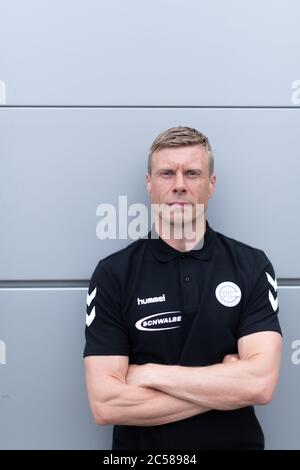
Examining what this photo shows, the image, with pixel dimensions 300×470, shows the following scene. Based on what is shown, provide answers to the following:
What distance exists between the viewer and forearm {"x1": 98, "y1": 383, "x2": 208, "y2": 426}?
4.94 ft

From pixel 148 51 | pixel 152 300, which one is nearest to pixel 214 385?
pixel 152 300

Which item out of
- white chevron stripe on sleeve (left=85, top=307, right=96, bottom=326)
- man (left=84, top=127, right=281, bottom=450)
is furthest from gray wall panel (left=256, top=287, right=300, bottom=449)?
white chevron stripe on sleeve (left=85, top=307, right=96, bottom=326)

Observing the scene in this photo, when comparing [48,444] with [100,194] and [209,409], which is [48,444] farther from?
[100,194]

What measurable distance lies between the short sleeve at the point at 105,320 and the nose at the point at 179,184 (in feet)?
1.12

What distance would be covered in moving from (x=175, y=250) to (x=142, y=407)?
0.51 m

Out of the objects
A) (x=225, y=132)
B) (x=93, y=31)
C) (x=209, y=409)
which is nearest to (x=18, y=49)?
(x=93, y=31)

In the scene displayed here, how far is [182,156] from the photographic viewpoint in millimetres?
1647

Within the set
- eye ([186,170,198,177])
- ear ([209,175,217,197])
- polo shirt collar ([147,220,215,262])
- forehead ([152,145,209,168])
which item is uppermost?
forehead ([152,145,209,168])

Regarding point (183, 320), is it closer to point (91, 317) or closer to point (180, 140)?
point (91, 317)

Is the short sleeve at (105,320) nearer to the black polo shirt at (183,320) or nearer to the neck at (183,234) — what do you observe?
the black polo shirt at (183,320)

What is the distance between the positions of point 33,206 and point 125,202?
0.33 metres

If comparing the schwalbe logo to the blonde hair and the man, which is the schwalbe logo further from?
the blonde hair

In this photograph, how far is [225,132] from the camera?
1832 millimetres

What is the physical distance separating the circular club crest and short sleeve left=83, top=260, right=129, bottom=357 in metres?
0.32
